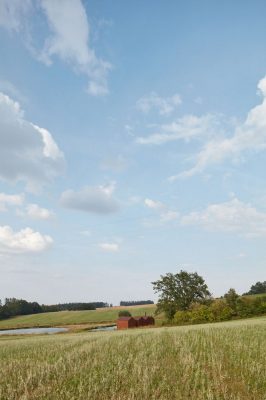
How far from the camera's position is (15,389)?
326 inches

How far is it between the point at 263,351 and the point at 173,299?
105262mm

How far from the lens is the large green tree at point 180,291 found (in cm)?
11350

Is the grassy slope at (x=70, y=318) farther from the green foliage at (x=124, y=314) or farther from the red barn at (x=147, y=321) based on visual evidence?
the red barn at (x=147, y=321)

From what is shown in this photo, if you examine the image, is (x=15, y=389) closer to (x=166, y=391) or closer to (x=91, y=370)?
(x=91, y=370)

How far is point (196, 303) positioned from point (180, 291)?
35.1 ft

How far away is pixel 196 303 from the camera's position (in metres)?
107

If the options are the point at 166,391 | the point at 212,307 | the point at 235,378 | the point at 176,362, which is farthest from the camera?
the point at 212,307

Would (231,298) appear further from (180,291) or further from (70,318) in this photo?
(70,318)

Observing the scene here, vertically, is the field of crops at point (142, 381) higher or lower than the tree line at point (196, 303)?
lower

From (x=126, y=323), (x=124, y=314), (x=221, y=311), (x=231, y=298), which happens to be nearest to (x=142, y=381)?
(x=221, y=311)

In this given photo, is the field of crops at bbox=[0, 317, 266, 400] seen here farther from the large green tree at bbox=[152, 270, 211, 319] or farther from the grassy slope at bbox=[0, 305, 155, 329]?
the grassy slope at bbox=[0, 305, 155, 329]

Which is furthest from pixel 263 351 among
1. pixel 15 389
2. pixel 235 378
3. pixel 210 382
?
pixel 15 389

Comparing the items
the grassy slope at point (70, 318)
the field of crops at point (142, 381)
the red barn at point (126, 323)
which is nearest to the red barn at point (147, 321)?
the red barn at point (126, 323)

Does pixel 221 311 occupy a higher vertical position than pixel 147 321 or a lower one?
higher
